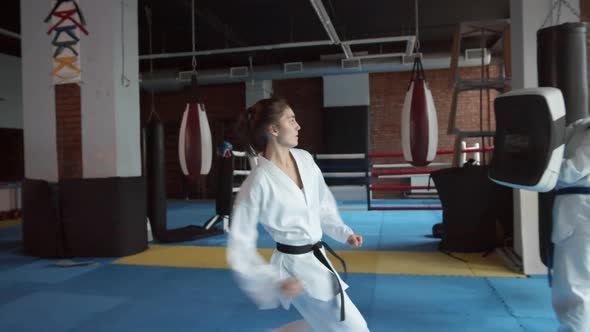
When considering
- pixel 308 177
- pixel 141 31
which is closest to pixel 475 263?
pixel 308 177

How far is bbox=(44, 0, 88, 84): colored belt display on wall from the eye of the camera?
477cm

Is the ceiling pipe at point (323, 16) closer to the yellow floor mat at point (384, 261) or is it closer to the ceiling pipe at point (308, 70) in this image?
the ceiling pipe at point (308, 70)

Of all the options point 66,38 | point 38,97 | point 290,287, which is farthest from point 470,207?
point 38,97

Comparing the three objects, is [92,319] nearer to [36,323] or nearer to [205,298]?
[36,323]

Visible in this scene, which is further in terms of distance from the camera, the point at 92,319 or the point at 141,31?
the point at 141,31

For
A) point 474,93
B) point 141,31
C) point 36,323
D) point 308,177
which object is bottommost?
point 36,323

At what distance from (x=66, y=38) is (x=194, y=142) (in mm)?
2005

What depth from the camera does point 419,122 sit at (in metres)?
3.57

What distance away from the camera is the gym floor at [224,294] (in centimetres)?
264

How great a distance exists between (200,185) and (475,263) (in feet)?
28.8

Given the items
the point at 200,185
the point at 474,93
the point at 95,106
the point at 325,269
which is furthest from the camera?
the point at 200,185

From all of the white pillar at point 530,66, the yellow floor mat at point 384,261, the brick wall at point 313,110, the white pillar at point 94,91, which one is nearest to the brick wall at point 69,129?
the white pillar at point 94,91

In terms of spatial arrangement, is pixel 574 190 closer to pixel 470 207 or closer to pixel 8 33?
pixel 470 207

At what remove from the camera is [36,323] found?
2723 mm
